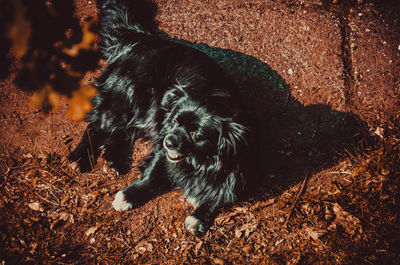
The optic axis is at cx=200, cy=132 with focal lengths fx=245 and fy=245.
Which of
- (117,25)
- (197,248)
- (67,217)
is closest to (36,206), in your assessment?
(67,217)

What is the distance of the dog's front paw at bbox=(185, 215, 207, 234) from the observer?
2418 mm

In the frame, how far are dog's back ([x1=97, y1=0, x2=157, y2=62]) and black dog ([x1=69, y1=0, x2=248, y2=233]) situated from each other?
0.01 meters

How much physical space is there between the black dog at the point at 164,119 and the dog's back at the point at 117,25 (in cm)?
1

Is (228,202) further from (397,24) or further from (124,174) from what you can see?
(397,24)

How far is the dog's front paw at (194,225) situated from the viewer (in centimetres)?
242

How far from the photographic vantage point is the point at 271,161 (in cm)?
281

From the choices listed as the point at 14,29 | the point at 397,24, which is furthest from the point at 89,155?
the point at 397,24

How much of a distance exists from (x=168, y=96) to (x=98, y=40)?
1357 millimetres

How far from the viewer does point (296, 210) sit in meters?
2.56

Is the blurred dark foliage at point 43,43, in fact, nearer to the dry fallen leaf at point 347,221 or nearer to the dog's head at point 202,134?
the dog's head at point 202,134

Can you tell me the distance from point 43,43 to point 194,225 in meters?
1.94

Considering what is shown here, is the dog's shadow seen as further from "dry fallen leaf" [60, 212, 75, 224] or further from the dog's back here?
"dry fallen leaf" [60, 212, 75, 224]

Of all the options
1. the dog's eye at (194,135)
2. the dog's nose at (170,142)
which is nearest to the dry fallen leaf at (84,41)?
the dog's nose at (170,142)

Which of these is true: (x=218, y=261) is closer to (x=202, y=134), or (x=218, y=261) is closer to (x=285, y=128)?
(x=202, y=134)
